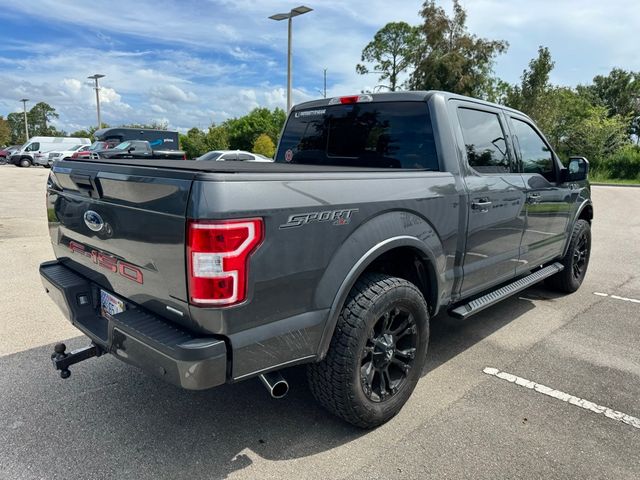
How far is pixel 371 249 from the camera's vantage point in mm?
2471

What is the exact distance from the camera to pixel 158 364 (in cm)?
203

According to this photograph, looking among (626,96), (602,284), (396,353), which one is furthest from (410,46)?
(396,353)

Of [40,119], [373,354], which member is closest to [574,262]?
[373,354]

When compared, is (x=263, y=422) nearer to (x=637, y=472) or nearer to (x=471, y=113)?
(x=637, y=472)

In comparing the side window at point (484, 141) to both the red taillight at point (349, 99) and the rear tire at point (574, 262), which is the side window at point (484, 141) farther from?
the rear tire at point (574, 262)

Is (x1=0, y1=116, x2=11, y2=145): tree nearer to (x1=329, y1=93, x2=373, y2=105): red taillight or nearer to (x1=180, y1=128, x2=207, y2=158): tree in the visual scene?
(x1=180, y1=128, x2=207, y2=158): tree

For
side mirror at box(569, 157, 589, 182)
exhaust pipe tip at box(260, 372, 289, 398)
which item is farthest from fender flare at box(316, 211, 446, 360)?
side mirror at box(569, 157, 589, 182)

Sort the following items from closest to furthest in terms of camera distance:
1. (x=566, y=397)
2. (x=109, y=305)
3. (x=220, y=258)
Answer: (x=220, y=258), (x=109, y=305), (x=566, y=397)

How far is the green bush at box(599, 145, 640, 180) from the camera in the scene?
106 feet

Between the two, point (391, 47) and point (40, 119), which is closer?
point (391, 47)

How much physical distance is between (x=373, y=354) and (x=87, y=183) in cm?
184

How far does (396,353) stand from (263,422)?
90cm

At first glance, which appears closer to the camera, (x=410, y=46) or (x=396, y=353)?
(x=396, y=353)

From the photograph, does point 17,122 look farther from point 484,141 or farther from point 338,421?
point 338,421
